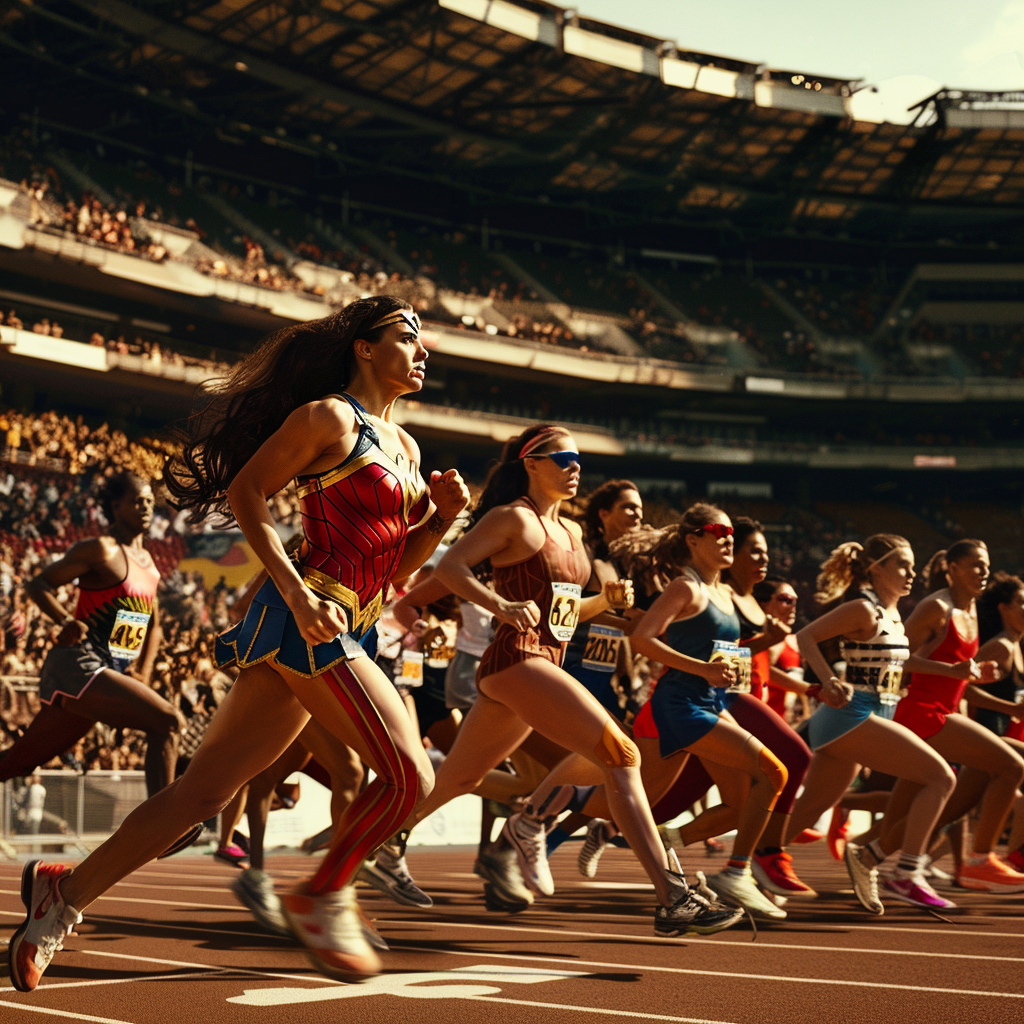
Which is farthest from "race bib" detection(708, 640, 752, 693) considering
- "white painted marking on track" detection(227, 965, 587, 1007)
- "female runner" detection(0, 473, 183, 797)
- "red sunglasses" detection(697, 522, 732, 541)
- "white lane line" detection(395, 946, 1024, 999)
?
"female runner" detection(0, 473, 183, 797)

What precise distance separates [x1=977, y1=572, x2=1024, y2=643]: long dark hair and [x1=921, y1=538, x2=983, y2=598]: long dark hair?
66 millimetres

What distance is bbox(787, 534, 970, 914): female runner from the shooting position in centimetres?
686

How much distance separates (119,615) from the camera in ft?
22.0

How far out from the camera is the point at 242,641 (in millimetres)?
3664

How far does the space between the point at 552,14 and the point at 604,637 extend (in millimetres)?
30369

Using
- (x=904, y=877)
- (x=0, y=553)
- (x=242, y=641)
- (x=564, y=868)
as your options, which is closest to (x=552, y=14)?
(x=0, y=553)

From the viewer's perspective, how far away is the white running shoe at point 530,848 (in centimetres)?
646

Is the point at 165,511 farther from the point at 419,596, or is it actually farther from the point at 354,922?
the point at 354,922

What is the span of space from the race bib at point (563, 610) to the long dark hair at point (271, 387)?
1.88 meters

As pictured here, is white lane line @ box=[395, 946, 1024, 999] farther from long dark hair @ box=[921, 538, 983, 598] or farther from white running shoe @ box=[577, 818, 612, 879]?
long dark hair @ box=[921, 538, 983, 598]

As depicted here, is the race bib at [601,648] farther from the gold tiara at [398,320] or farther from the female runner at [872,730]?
the gold tiara at [398,320]

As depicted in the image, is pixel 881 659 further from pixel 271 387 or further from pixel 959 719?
pixel 271 387

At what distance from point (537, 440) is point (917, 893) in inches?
132

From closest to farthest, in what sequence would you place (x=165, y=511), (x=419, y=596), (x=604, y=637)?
1. (x=419, y=596)
2. (x=604, y=637)
3. (x=165, y=511)
